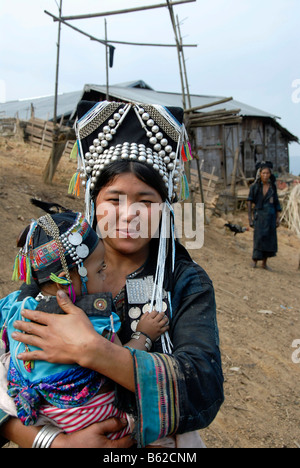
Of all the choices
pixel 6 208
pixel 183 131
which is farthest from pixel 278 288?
pixel 183 131

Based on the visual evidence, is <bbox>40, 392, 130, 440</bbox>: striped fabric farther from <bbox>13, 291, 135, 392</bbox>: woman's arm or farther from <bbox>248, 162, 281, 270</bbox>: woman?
<bbox>248, 162, 281, 270</bbox>: woman

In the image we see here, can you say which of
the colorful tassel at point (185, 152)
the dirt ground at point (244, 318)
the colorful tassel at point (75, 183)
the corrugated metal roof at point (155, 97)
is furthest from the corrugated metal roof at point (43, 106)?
the colorful tassel at point (185, 152)

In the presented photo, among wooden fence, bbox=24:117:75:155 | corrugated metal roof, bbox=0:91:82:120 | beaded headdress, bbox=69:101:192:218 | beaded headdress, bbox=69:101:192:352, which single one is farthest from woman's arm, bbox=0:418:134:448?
corrugated metal roof, bbox=0:91:82:120

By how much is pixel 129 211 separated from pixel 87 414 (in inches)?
29.1

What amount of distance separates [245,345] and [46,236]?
13.0 ft

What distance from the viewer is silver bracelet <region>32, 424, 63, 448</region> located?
127 cm

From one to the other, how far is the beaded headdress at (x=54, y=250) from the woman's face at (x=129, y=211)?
171 mm

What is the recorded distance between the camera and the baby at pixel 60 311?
128 centimetres

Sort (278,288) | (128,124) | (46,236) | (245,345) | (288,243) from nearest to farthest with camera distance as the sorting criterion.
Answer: (46,236), (128,124), (245,345), (278,288), (288,243)

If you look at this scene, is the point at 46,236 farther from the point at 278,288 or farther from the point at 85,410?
the point at 278,288

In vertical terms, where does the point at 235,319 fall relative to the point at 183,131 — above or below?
below

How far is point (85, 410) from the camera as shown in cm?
129
